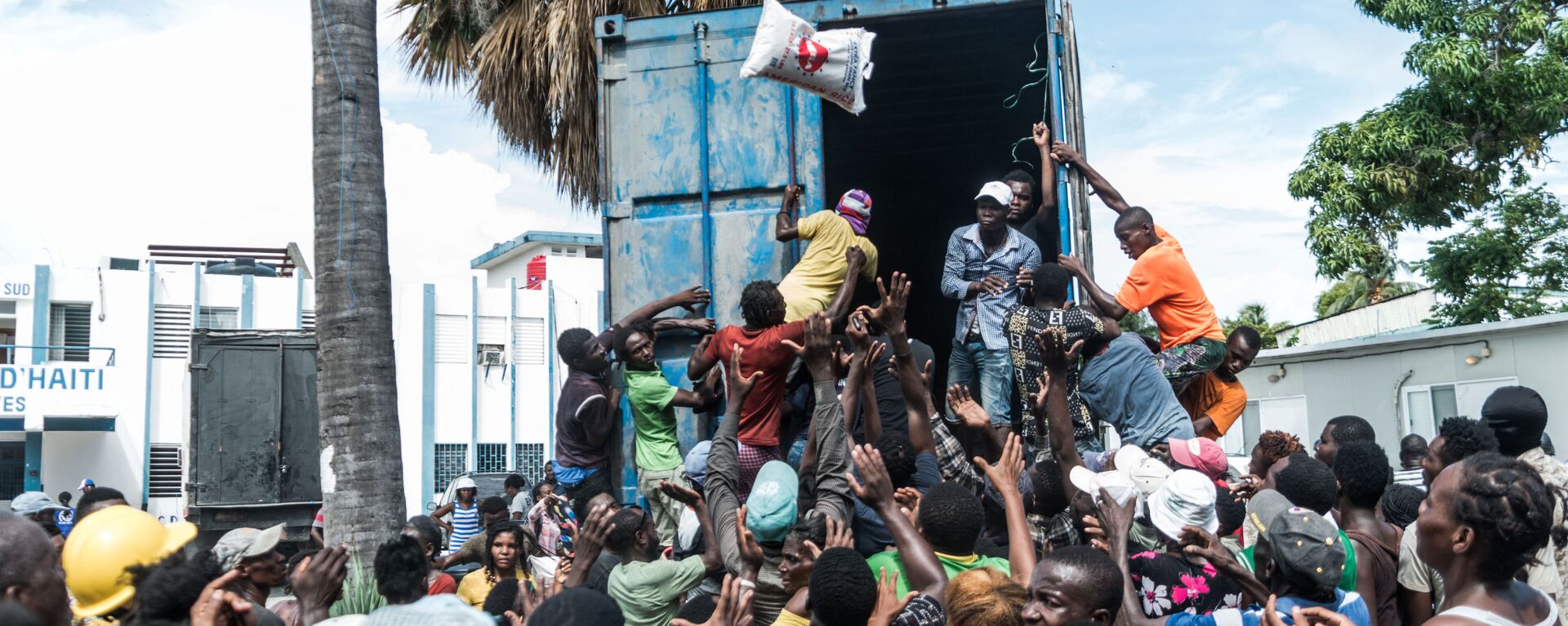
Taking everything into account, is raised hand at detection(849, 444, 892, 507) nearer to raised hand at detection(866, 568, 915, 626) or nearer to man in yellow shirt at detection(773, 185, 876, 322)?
raised hand at detection(866, 568, 915, 626)

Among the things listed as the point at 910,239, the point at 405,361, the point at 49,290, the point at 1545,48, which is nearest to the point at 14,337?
the point at 49,290

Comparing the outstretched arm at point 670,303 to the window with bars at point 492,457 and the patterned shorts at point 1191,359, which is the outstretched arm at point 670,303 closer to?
the patterned shorts at point 1191,359

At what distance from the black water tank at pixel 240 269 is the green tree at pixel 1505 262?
19.6m

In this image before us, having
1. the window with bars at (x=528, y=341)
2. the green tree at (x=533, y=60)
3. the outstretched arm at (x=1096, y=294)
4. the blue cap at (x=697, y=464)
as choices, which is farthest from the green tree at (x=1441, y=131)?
the window with bars at (x=528, y=341)

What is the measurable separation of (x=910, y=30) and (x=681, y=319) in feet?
8.00

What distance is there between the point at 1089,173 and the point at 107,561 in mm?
4939

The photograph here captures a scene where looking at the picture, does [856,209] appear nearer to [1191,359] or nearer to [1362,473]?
[1191,359]

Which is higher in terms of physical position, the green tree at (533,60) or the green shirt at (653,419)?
the green tree at (533,60)

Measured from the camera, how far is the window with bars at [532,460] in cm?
2348

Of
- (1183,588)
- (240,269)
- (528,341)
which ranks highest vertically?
(240,269)

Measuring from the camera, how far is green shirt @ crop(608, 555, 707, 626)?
3.96 meters

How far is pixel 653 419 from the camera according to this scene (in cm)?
602

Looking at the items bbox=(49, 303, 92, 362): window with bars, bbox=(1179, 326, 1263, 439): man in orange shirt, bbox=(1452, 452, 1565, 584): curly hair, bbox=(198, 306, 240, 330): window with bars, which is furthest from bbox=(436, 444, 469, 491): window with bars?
bbox=(1452, 452, 1565, 584): curly hair

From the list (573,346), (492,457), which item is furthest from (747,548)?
(492,457)
